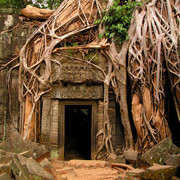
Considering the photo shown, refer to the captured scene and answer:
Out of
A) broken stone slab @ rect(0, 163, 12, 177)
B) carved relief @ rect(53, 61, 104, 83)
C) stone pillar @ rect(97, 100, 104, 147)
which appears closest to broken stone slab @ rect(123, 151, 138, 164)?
stone pillar @ rect(97, 100, 104, 147)

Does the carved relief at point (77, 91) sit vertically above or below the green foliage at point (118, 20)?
below

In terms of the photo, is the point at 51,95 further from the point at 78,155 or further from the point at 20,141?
the point at 78,155

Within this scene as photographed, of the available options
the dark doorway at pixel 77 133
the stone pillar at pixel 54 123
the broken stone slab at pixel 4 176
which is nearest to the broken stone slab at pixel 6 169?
the broken stone slab at pixel 4 176

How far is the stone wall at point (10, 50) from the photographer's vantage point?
16.8 ft

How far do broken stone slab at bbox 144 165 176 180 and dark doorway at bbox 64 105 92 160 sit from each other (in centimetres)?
283

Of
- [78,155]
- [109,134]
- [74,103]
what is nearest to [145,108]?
[109,134]

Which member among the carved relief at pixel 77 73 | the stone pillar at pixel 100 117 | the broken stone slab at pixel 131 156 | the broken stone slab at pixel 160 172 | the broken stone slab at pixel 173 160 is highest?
the carved relief at pixel 77 73

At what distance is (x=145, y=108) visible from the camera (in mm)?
4691

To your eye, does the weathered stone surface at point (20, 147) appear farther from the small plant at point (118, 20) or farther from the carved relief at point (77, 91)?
the small plant at point (118, 20)

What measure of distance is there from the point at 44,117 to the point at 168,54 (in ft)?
9.49

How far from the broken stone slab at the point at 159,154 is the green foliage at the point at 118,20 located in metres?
2.43

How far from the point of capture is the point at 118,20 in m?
5.23

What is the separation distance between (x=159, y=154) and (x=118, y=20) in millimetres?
3039

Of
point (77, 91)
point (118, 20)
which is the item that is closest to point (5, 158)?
point (77, 91)
